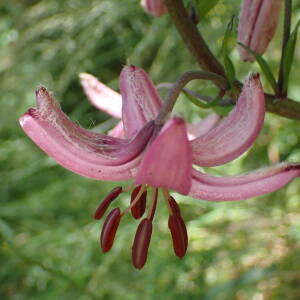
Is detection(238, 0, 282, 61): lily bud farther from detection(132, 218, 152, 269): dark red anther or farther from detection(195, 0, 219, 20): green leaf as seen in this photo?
detection(132, 218, 152, 269): dark red anther

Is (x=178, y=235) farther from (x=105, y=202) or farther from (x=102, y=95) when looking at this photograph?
(x=102, y=95)

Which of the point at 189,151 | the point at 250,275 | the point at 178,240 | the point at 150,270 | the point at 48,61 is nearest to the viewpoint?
the point at 189,151

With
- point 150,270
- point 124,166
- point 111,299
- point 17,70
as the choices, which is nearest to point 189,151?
point 124,166

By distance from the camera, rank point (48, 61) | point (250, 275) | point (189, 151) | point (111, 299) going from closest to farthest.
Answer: point (189, 151), point (250, 275), point (111, 299), point (48, 61)

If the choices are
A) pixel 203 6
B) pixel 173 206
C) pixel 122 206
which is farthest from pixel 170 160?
pixel 122 206

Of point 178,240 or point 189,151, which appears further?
point 178,240

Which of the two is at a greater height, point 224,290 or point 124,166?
point 124,166

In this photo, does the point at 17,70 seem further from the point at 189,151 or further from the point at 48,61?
the point at 189,151

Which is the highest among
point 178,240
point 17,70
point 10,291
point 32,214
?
point 178,240
